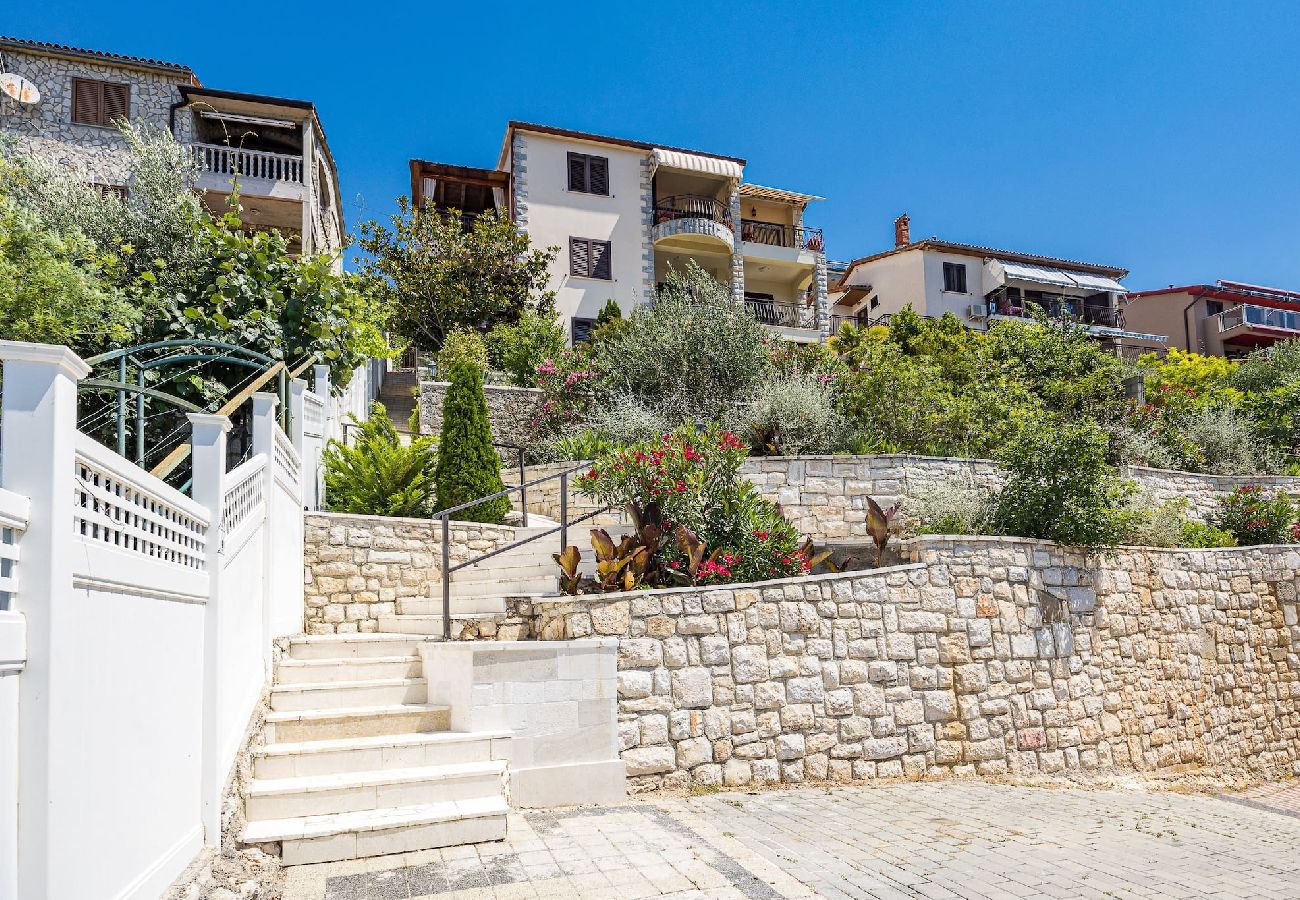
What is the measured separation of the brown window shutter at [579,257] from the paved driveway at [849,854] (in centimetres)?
2048

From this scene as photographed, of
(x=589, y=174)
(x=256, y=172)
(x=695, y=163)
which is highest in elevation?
(x=695, y=163)

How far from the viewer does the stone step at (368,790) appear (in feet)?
17.9

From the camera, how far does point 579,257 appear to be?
26031 mm

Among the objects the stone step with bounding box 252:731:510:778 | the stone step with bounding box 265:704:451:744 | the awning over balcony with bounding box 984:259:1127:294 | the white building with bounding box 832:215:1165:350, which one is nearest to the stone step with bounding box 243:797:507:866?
the stone step with bounding box 252:731:510:778

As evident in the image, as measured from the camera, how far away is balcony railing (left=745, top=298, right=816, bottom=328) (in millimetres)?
28703

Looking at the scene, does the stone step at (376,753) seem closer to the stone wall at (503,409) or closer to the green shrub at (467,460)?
the green shrub at (467,460)

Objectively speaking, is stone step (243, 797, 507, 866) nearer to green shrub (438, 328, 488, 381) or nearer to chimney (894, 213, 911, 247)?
green shrub (438, 328, 488, 381)

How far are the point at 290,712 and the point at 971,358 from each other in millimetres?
17360

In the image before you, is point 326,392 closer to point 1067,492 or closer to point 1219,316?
point 1067,492

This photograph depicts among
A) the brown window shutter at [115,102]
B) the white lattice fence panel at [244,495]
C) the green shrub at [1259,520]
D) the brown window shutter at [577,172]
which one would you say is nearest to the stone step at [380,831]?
the white lattice fence panel at [244,495]

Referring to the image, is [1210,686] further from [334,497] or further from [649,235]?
[649,235]

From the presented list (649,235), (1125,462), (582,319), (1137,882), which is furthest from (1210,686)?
(649,235)

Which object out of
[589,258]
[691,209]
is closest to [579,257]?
[589,258]

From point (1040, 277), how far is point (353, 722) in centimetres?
3559
